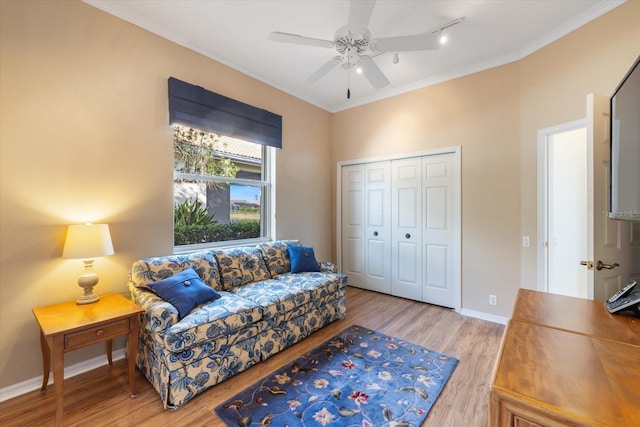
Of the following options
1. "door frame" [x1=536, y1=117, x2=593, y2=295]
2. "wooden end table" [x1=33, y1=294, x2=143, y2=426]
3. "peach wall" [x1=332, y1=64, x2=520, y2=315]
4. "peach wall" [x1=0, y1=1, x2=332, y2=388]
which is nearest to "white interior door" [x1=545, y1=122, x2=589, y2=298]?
"door frame" [x1=536, y1=117, x2=593, y2=295]

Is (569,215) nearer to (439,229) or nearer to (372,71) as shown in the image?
(439,229)

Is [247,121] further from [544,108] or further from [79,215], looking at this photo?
[544,108]

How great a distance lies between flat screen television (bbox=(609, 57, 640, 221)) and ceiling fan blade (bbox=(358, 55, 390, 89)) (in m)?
1.58

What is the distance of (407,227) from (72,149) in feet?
12.2

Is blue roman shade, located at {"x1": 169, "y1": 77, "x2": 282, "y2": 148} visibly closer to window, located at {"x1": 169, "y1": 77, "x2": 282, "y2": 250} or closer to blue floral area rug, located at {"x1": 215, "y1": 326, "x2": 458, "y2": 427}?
window, located at {"x1": 169, "y1": 77, "x2": 282, "y2": 250}

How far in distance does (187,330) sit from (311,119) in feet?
11.3

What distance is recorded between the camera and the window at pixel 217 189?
2.88 m

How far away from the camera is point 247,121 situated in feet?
10.7

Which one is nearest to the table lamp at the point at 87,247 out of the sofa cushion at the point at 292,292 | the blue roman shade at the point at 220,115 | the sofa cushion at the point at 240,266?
the sofa cushion at the point at 240,266

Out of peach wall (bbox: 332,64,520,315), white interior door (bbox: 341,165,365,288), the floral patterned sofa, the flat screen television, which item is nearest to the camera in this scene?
the flat screen television

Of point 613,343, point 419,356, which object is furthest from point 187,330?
point 613,343

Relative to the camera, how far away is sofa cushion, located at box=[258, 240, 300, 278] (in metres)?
3.15

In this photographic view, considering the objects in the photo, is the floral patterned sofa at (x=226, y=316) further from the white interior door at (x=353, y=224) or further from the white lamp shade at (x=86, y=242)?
the white interior door at (x=353, y=224)

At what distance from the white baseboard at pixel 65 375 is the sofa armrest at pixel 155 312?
0.66 m
